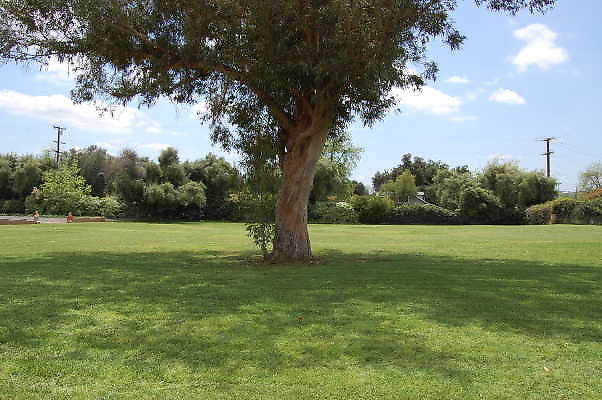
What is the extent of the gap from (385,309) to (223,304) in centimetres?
241

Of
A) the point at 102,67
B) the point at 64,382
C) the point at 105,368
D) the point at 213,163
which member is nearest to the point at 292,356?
the point at 105,368

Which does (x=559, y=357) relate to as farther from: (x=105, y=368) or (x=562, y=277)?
(x=562, y=277)

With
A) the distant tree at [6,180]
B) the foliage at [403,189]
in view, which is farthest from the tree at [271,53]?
the foliage at [403,189]

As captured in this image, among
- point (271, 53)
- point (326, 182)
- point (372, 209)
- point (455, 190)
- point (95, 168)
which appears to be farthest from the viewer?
point (95, 168)

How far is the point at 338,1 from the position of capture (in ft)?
40.7

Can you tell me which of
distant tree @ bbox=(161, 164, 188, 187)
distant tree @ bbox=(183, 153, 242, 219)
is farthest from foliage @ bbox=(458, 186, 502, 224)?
distant tree @ bbox=(161, 164, 188, 187)

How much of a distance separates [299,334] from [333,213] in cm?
4606

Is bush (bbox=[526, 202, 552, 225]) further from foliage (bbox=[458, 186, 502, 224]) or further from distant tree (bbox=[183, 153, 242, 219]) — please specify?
distant tree (bbox=[183, 153, 242, 219])

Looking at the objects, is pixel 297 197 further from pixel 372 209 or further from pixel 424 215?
pixel 424 215

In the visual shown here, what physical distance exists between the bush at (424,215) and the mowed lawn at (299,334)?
40.3m

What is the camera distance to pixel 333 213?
2051 inches

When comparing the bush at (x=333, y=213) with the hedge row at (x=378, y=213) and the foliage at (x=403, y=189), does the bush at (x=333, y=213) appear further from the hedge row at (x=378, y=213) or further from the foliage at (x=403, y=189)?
the foliage at (x=403, y=189)

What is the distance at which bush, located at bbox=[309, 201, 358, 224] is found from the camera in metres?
52.0

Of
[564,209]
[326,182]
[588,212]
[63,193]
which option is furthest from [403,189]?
[63,193]
